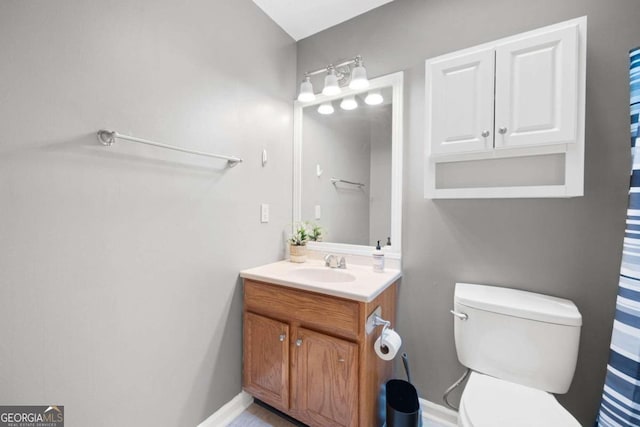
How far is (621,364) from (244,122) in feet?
6.67

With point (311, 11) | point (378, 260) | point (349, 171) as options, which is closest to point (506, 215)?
point (378, 260)

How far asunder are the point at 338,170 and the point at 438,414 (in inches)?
64.9

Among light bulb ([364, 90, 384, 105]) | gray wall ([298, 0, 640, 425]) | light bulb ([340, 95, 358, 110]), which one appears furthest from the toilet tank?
light bulb ([340, 95, 358, 110])

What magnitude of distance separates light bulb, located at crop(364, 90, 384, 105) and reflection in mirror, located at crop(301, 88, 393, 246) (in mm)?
21

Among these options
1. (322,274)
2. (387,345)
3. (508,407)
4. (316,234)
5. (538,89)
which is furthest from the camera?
(316,234)

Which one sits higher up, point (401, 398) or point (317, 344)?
point (317, 344)

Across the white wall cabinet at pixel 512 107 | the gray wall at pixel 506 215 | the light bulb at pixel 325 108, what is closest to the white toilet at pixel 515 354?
the gray wall at pixel 506 215

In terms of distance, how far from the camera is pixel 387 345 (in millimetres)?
1266

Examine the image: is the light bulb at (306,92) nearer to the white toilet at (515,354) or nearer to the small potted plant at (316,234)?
the small potted plant at (316,234)

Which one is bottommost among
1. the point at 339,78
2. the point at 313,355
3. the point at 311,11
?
the point at 313,355

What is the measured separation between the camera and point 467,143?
132 centimetres

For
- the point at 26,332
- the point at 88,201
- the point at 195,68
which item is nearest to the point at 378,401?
the point at 26,332

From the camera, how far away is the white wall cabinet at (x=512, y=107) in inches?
43.8

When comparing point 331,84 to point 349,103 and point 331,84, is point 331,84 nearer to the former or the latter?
point 331,84
